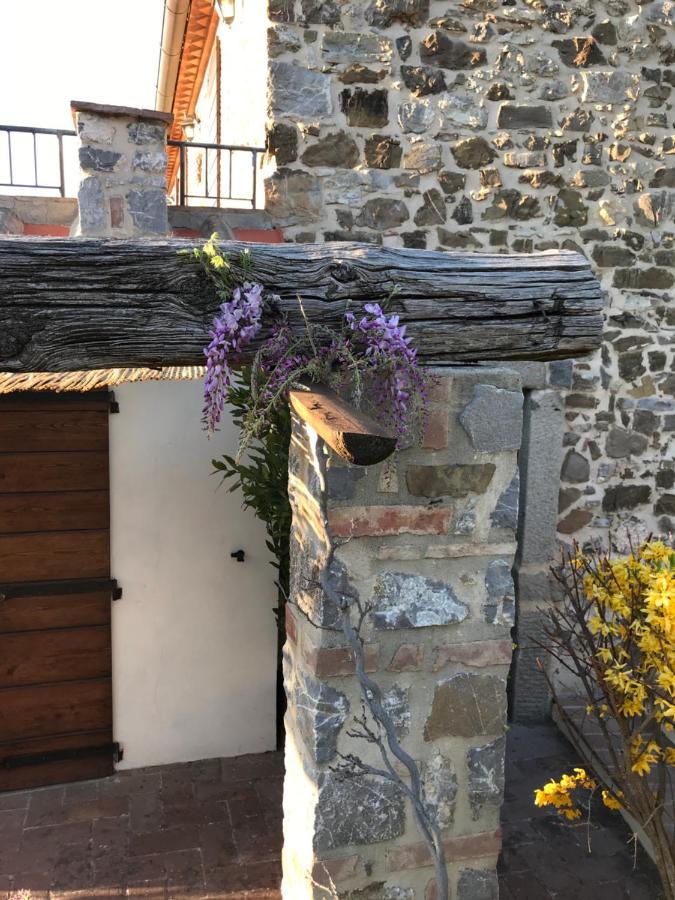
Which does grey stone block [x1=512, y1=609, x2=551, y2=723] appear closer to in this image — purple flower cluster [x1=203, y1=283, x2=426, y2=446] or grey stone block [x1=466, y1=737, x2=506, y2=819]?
grey stone block [x1=466, y1=737, x2=506, y2=819]

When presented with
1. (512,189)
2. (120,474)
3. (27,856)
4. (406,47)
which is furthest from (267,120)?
(27,856)

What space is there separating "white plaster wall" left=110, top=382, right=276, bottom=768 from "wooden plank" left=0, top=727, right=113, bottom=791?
11 centimetres

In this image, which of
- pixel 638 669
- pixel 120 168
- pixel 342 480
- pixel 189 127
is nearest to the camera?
pixel 342 480

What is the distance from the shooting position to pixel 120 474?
364 cm

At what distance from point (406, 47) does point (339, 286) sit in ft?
8.75

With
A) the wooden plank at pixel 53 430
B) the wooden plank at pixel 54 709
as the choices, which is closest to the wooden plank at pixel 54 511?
the wooden plank at pixel 53 430

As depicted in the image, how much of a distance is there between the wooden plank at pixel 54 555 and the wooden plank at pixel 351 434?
8.06 ft

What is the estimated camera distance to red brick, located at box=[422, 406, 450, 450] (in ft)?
6.08

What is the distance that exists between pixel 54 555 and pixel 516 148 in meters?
3.18

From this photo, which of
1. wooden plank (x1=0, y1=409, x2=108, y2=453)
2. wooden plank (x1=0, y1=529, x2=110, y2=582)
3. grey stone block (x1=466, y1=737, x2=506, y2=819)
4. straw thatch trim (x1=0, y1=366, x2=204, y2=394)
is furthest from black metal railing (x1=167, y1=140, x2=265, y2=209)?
grey stone block (x1=466, y1=737, x2=506, y2=819)

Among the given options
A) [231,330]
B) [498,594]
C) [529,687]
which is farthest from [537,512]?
[231,330]

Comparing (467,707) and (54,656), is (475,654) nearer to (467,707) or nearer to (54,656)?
(467,707)

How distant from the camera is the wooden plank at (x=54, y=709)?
3605mm

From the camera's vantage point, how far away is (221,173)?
5.75 meters
